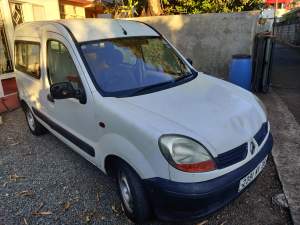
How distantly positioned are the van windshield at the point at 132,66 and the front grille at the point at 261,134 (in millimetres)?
1029

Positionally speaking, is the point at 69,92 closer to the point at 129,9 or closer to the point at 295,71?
the point at 129,9

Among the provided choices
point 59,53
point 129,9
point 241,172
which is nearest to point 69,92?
point 59,53

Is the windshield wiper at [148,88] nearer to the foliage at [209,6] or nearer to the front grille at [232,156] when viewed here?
the front grille at [232,156]

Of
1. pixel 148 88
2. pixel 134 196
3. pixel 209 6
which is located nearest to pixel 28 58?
pixel 148 88

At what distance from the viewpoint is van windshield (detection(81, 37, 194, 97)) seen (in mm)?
3055

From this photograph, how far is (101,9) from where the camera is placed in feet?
39.5

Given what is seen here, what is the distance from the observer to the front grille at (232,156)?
7.63ft

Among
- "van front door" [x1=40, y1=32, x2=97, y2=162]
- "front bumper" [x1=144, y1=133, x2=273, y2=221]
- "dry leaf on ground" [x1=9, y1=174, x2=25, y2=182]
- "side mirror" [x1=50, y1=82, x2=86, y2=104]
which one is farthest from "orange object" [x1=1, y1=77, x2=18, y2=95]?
"front bumper" [x1=144, y1=133, x2=273, y2=221]

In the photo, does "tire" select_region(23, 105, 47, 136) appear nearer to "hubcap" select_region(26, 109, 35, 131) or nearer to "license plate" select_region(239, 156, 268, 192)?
"hubcap" select_region(26, 109, 35, 131)

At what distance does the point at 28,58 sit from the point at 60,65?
1317mm

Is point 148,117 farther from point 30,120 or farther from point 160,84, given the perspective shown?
point 30,120

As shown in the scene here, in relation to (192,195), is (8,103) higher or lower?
lower

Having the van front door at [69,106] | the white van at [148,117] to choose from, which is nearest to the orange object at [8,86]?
the white van at [148,117]

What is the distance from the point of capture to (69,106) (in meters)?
3.39
